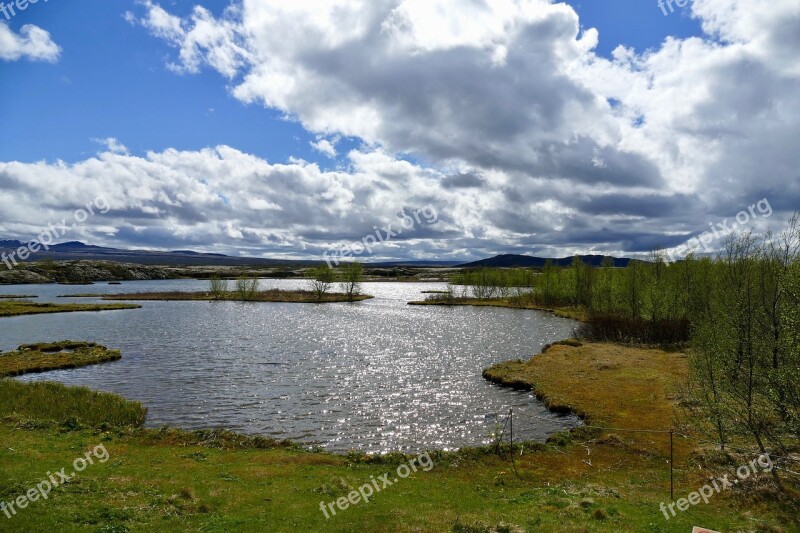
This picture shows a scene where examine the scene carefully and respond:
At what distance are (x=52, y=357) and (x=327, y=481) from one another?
49883 millimetres

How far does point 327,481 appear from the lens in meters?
21.2

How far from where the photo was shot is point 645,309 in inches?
3009

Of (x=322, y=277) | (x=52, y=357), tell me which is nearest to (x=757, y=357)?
(x=52, y=357)

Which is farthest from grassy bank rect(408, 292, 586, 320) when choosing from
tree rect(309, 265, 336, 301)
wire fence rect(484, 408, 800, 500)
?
wire fence rect(484, 408, 800, 500)

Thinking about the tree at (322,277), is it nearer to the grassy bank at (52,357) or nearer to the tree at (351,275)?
the tree at (351,275)

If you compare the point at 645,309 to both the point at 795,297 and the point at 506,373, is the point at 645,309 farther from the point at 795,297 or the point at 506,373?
the point at 795,297

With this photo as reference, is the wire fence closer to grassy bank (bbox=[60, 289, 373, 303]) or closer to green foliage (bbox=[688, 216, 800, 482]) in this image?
green foliage (bbox=[688, 216, 800, 482])

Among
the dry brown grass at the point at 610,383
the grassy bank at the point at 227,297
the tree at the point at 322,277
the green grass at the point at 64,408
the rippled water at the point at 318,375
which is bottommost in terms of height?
the grassy bank at the point at 227,297

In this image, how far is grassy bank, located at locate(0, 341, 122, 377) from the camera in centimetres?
4797

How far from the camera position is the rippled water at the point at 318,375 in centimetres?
3259

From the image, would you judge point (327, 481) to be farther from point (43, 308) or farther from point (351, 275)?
point (351, 275)

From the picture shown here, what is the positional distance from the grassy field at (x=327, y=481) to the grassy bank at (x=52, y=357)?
1461 centimetres

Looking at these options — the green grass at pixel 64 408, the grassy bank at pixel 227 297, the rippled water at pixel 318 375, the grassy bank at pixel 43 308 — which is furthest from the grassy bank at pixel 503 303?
the green grass at pixel 64 408

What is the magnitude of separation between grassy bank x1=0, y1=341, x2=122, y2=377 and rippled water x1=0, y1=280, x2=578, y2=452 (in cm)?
266
